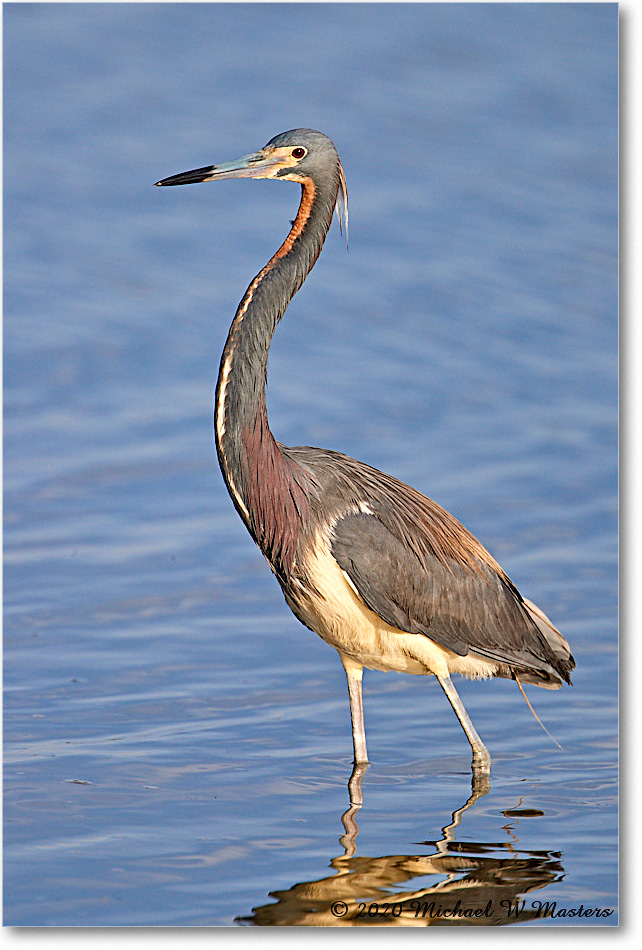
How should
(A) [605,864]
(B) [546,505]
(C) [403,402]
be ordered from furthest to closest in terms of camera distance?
(C) [403,402] → (B) [546,505] → (A) [605,864]

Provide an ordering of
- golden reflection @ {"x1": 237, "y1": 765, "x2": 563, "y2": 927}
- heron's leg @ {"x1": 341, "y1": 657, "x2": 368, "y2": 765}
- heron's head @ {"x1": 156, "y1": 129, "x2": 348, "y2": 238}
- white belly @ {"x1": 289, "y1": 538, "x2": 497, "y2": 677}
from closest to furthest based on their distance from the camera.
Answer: golden reflection @ {"x1": 237, "y1": 765, "x2": 563, "y2": 927}
heron's head @ {"x1": 156, "y1": 129, "x2": 348, "y2": 238}
white belly @ {"x1": 289, "y1": 538, "x2": 497, "y2": 677}
heron's leg @ {"x1": 341, "y1": 657, "x2": 368, "y2": 765}

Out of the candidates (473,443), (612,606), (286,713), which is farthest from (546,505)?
(286,713)

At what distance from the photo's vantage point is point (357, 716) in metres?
4.47

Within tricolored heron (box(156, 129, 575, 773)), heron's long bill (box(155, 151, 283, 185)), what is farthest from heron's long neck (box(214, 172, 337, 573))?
heron's long bill (box(155, 151, 283, 185))

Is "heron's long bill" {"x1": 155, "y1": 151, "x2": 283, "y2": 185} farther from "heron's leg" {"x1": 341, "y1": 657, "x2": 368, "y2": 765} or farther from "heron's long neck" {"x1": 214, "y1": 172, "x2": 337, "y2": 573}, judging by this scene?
"heron's leg" {"x1": 341, "y1": 657, "x2": 368, "y2": 765}

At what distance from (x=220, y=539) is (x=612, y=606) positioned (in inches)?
89.3

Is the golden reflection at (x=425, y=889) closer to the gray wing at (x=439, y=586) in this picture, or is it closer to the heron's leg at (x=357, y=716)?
the heron's leg at (x=357, y=716)

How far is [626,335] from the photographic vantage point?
405 centimetres

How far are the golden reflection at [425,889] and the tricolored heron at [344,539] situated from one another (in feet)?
1.91

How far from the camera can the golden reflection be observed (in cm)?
357

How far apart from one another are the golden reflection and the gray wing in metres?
0.73

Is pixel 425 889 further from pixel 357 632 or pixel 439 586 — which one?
pixel 439 586

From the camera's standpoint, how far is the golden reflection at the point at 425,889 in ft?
11.7

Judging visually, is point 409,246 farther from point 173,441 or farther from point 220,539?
point 220,539
